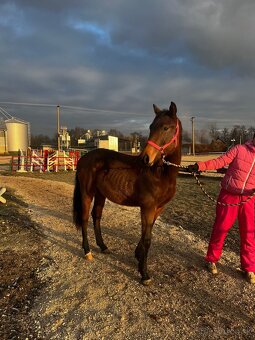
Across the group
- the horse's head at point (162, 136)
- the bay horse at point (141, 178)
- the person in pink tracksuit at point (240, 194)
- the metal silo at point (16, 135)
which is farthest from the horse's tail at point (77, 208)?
the metal silo at point (16, 135)

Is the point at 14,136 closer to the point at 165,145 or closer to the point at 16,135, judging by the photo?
the point at 16,135

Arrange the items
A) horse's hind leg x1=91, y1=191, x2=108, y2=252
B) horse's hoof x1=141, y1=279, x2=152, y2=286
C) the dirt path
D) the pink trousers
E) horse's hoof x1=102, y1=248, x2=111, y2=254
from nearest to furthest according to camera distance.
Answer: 1. the dirt path
2. horse's hoof x1=141, y1=279, x2=152, y2=286
3. the pink trousers
4. horse's hoof x1=102, y1=248, x2=111, y2=254
5. horse's hind leg x1=91, y1=191, x2=108, y2=252

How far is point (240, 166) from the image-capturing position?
14.5 feet

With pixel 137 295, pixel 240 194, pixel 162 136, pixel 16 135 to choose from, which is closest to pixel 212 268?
pixel 240 194

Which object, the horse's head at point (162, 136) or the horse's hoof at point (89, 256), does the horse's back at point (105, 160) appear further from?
the horse's hoof at point (89, 256)

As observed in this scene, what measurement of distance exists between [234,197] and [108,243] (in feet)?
8.78

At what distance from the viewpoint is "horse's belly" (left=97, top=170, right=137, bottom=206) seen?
495 cm

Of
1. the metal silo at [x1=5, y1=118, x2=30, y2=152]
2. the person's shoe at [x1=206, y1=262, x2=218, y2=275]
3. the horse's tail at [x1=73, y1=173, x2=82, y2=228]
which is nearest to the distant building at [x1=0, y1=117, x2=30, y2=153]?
the metal silo at [x1=5, y1=118, x2=30, y2=152]

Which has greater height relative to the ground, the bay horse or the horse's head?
the horse's head

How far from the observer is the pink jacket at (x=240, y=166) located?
173 inches

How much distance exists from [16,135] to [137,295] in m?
75.2

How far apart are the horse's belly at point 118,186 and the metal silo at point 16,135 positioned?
7196 centimetres

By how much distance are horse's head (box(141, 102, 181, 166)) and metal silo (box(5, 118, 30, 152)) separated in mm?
73146

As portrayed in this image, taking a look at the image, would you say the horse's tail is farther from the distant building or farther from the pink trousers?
the distant building
